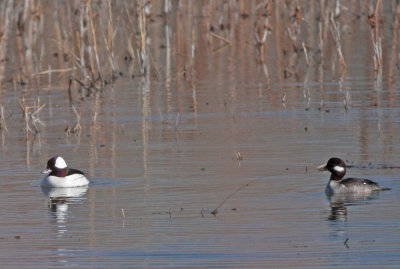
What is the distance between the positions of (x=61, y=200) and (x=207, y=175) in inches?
78.8

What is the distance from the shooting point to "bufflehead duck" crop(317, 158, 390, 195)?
1158 centimetres

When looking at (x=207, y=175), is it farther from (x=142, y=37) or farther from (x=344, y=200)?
(x=142, y=37)

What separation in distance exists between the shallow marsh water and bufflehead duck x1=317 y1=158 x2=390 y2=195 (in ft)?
0.51

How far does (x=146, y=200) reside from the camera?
1163 cm

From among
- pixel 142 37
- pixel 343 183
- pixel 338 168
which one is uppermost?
pixel 142 37

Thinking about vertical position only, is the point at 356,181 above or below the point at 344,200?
above

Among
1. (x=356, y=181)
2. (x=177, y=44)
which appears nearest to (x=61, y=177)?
(x=356, y=181)

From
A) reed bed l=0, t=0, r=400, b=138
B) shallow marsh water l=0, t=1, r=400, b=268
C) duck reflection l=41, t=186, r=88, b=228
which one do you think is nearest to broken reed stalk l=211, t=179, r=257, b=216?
shallow marsh water l=0, t=1, r=400, b=268

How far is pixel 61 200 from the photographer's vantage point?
1231cm

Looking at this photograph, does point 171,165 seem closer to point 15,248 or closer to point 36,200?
point 36,200

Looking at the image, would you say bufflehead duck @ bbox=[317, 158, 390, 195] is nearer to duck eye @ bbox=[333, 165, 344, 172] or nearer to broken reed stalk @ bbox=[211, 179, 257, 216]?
duck eye @ bbox=[333, 165, 344, 172]

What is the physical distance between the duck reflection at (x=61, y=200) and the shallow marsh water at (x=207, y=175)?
35 mm

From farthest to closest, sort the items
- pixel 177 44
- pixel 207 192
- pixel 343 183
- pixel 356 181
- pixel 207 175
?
1. pixel 177 44
2. pixel 207 175
3. pixel 207 192
4. pixel 343 183
5. pixel 356 181

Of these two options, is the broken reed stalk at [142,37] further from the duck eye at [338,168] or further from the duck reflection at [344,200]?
the duck reflection at [344,200]
